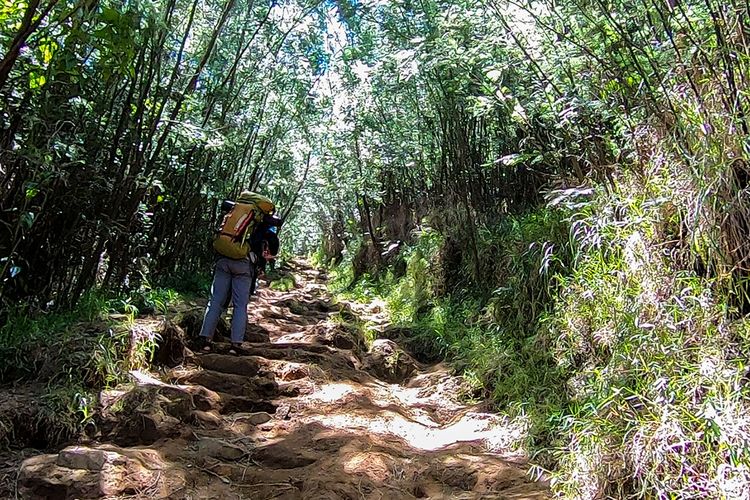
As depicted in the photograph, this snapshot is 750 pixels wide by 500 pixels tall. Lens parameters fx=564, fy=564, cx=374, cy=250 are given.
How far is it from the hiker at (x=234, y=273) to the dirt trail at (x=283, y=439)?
0.69ft

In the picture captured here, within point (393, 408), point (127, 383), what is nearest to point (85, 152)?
point (127, 383)

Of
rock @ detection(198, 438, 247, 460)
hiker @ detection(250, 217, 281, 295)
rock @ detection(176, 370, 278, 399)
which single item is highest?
hiker @ detection(250, 217, 281, 295)

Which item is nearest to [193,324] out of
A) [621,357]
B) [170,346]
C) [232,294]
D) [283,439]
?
[232,294]

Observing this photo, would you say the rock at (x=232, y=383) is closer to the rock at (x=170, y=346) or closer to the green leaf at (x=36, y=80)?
the rock at (x=170, y=346)

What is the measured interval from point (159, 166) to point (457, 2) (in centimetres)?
338

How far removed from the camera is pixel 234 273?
525cm

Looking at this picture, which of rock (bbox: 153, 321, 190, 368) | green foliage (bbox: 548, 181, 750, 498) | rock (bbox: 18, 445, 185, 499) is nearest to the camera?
green foliage (bbox: 548, 181, 750, 498)

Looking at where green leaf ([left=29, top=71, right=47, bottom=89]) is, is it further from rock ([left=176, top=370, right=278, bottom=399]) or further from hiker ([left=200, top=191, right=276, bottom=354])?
rock ([left=176, top=370, right=278, bottom=399])

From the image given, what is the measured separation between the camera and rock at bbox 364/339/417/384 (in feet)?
18.3

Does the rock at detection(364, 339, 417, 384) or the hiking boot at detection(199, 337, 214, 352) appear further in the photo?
the rock at detection(364, 339, 417, 384)

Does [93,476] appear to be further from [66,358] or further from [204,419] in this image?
[66,358]

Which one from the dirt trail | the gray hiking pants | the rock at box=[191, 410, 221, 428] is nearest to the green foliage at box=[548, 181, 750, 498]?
the dirt trail

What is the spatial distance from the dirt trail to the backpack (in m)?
0.88

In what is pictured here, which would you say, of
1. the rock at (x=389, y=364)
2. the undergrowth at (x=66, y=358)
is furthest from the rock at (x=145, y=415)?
the rock at (x=389, y=364)
